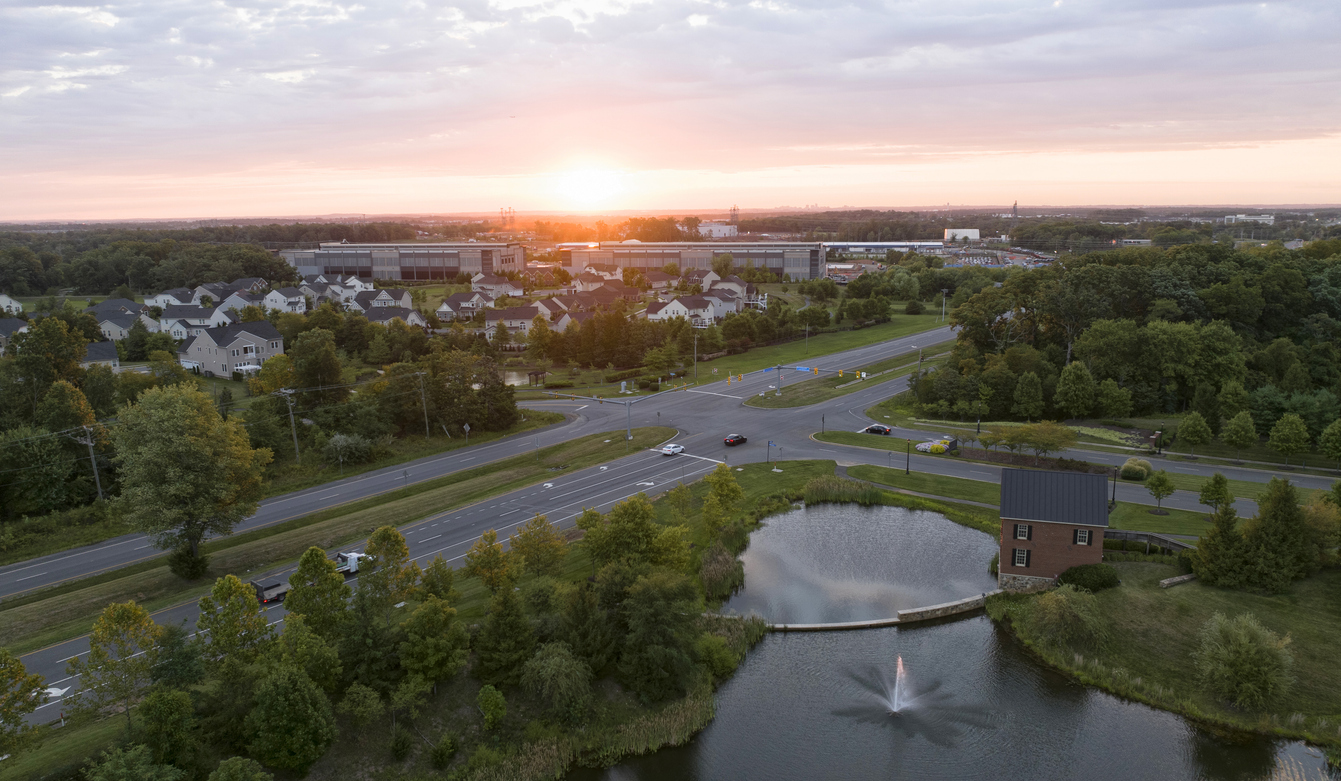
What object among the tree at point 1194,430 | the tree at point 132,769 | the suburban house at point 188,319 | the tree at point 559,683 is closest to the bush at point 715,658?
the tree at point 559,683

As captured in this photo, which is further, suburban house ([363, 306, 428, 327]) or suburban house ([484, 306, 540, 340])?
suburban house ([484, 306, 540, 340])

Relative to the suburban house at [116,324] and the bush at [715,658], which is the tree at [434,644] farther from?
the suburban house at [116,324]

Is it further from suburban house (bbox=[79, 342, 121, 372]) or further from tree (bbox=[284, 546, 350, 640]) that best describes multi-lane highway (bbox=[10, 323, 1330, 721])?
suburban house (bbox=[79, 342, 121, 372])

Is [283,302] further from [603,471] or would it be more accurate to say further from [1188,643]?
[1188,643]

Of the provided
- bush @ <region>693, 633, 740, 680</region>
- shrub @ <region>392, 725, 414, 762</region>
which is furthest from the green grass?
shrub @ <region>392, 725, 414, 762</region>

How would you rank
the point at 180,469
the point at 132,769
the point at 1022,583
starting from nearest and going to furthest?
the point at 132,769 → the point at 1022,583 → the point at 180,469

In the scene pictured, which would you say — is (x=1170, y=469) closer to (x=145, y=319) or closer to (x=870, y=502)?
(x=870, y=502)

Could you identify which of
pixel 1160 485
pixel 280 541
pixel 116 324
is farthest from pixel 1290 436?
pixel 116 324
